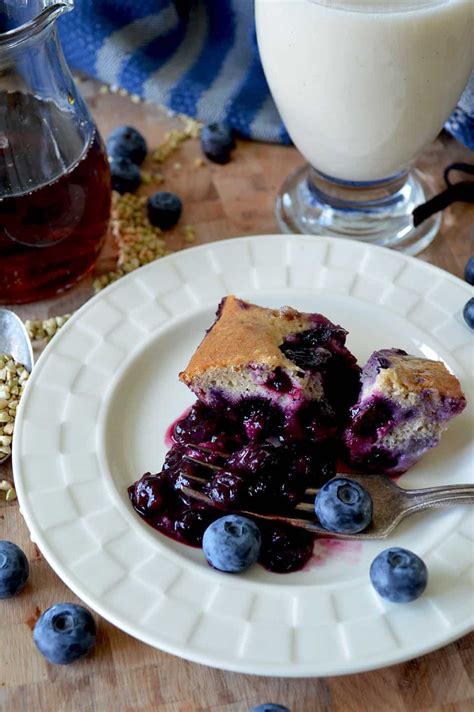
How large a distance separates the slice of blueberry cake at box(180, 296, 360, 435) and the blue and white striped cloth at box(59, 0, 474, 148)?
0.95m

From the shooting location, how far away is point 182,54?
103 inches

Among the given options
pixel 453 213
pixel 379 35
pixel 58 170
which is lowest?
pixel 453 213

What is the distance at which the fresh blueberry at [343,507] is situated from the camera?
4.75 ft

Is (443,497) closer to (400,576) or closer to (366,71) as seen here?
(400,576)

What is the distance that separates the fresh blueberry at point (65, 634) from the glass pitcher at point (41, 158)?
81 centimetres

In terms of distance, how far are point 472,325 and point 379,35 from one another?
1.99 feet

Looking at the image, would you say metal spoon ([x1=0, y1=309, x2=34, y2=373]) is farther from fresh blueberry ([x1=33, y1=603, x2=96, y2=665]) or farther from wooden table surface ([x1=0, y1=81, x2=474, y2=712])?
fresh blueberry ([x1=33, y1=603, x2=96, y2=665])

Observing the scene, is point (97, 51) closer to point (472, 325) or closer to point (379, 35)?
point (379, 35)

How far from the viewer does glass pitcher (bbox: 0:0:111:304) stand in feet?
5.87

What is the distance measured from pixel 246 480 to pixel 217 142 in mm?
1198

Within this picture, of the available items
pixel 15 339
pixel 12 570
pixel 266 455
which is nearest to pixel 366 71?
pixel 266 455

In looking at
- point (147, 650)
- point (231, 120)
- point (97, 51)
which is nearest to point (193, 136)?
point (231, 120)

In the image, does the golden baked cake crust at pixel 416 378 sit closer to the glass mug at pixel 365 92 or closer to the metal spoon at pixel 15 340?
the glass mug at pixel 365 92

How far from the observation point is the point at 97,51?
2.60m
